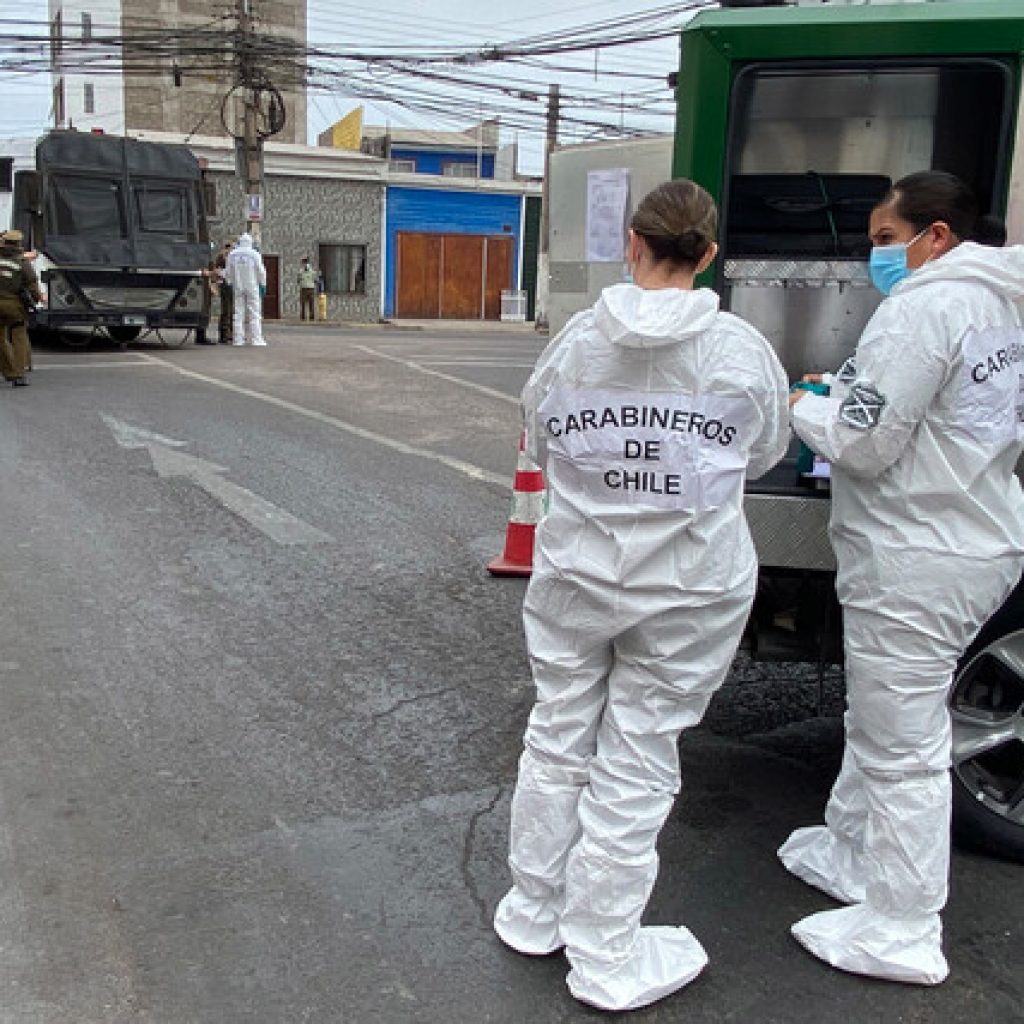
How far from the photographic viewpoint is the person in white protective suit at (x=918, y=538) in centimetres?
268

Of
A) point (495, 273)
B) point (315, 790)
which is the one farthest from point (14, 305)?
point (495, 273)

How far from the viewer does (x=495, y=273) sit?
1467 inches

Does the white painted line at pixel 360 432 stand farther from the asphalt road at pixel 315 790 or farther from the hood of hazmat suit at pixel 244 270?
the hood of hazmat suit at pixel 244 270

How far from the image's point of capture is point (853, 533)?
9.30 ft

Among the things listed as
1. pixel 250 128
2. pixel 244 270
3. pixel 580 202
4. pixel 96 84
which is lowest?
pixel 244 270

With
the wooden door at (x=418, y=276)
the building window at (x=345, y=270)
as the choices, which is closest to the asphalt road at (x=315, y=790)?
the building window at (x=345, y=270)

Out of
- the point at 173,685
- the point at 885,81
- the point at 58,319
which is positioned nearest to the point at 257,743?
the point at 173,685

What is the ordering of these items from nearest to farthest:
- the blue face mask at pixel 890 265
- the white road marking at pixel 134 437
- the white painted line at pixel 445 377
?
the blue face mask at pixel 890 265, the white road marking at pixel 134 437, the white painted line at pixel 445 377

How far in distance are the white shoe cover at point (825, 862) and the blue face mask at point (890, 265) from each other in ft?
5.21

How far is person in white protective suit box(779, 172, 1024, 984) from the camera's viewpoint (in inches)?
106

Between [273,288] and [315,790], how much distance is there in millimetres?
31745

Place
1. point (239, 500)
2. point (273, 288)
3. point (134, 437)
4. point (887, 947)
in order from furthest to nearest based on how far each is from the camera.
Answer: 1. point (273, 288)
2. point (134, 437)
3. point (239, 500)
4. point (887, 947)

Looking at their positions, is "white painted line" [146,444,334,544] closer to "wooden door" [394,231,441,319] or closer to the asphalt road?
the asphalt road

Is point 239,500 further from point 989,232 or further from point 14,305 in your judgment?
point 14,305
